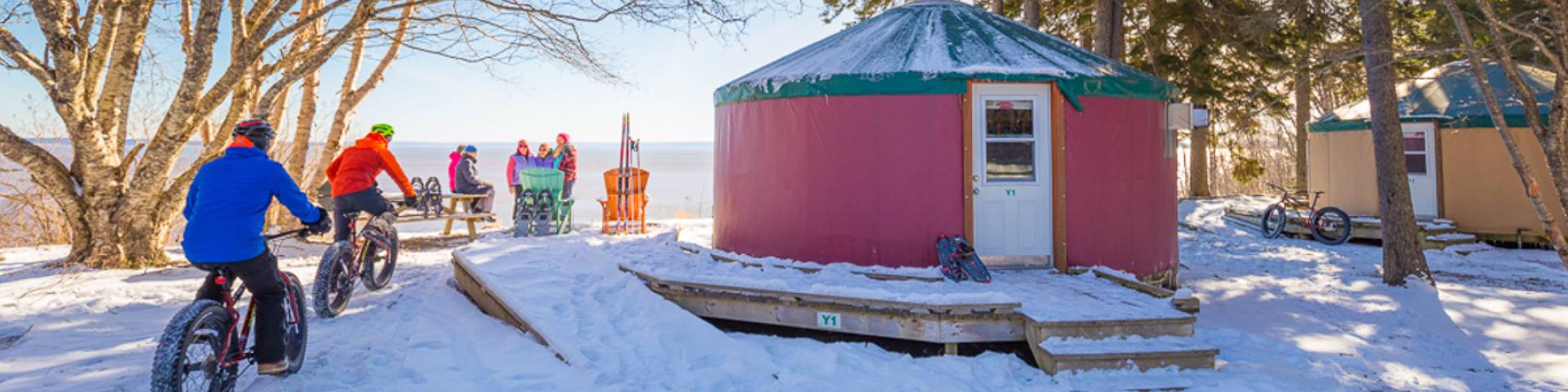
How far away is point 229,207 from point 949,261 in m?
3.65

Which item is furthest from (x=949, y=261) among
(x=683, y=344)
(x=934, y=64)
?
(x=683, y=344)

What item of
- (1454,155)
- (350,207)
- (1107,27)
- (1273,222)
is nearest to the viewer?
(350,207)

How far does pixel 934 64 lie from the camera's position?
5.12 metres

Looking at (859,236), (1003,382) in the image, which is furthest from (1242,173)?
(1003,382)

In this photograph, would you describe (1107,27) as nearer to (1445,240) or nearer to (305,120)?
(1445,240)

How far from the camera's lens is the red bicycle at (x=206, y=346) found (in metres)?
2.62

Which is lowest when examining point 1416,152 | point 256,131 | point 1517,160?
point 1517,160

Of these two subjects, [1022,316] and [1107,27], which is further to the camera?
[1107,27]

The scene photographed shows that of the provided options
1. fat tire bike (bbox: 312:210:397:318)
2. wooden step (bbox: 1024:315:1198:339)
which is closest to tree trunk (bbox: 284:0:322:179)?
fat tire bike (bbox: 312:210:397:318)

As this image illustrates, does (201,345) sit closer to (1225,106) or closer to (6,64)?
(6,64)

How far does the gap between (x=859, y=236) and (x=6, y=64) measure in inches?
267

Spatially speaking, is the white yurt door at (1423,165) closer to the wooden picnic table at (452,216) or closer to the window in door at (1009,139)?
the window in door at (1009,139)

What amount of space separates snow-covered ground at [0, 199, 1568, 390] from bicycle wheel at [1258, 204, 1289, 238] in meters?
3.37

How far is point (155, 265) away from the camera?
6.09 meters
